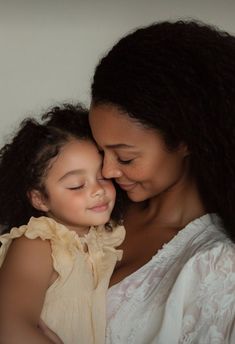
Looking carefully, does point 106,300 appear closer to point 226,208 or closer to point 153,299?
point 153,299

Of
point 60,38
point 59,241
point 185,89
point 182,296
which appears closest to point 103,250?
point 59,241

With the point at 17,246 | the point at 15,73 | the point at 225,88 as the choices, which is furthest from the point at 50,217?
the point at 15,73

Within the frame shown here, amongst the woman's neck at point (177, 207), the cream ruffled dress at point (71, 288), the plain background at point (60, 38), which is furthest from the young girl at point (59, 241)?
the plain background at point (60, 38)

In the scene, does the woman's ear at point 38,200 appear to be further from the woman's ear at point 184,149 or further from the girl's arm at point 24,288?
the woman's ear at point 184,149

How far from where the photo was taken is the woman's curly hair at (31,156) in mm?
1379

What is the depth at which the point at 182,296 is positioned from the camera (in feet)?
4.16

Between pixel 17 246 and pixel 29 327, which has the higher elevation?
pixel 17 246

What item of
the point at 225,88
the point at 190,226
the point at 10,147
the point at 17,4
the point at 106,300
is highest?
the point at 17,4

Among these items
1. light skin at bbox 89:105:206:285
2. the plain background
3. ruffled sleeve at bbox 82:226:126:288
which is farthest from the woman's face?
the plain background

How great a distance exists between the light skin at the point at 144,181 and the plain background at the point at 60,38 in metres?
0.75

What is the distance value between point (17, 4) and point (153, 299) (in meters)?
1.19

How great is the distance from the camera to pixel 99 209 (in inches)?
54.3

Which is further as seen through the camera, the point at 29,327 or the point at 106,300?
the point at 106,300

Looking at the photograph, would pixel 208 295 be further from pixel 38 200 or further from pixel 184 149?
pixel 38 200
